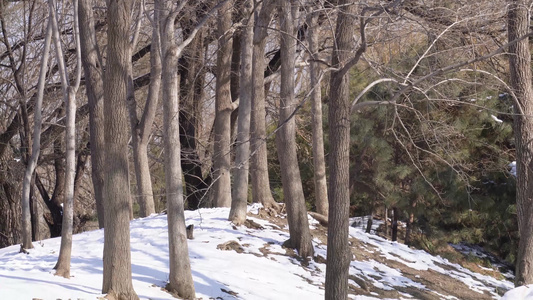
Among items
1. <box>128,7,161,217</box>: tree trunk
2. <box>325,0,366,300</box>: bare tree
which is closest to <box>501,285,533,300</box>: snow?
<box>325,0,366,300</box>: bare tree

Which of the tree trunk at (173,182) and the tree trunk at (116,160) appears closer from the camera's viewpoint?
the tree trunk at (116,160)

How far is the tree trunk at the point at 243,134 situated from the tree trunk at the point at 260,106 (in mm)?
184

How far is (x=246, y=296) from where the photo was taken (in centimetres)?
860

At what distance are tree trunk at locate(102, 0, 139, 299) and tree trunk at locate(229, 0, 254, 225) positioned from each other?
462 cm

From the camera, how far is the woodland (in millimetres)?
7945

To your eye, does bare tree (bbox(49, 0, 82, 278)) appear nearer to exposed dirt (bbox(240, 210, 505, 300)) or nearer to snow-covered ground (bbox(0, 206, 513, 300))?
snow-covered ground (bbox(0, 206, 513, 300))

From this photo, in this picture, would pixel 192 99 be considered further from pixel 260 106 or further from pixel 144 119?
pixel 260 106

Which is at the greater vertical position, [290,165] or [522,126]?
[522,126]

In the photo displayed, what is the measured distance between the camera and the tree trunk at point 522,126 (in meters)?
10.2

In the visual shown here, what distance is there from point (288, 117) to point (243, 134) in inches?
95.2

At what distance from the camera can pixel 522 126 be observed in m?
10.7

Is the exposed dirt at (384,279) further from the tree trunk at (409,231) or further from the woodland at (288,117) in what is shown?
the tree trunk at (409,231)

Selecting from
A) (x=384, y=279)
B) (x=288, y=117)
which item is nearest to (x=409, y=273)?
(x=384, y=279)

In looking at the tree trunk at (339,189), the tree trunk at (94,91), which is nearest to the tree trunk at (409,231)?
the tree trunk at (94,91)
